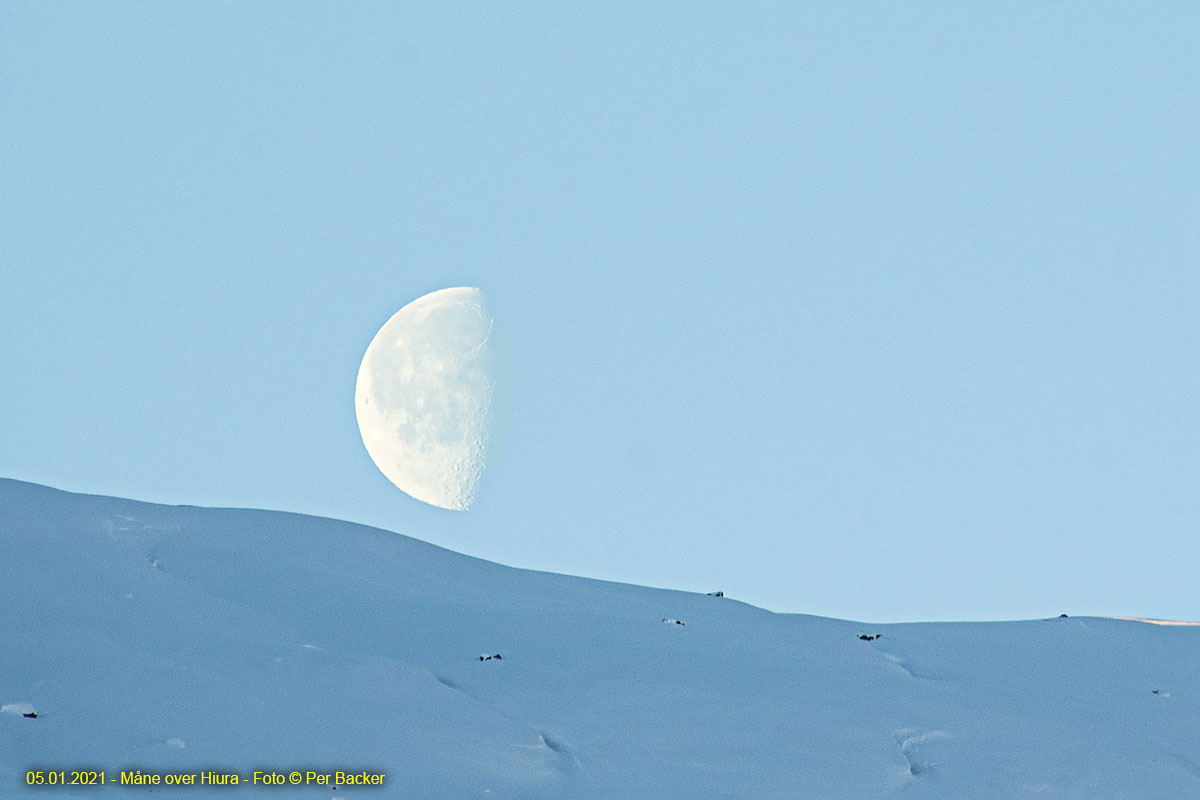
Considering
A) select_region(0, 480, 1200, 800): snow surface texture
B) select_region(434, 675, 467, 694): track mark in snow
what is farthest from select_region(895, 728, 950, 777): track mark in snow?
select_region(434, 675, 467, 694): track mark in snow

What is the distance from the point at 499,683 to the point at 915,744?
9.74 feet

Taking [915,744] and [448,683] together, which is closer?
[915,744]

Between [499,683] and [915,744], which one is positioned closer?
[915,744]

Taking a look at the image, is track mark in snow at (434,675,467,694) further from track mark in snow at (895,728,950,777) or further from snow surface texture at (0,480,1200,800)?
track mark in snow at (895,728,950,777)

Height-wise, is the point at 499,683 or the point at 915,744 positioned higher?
the point at 499,683

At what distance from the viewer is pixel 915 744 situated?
8.98 metres

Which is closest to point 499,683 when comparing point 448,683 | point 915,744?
point 448,683

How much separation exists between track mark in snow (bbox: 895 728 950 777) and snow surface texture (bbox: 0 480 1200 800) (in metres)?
0.02

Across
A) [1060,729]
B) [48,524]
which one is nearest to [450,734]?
[1060,729]

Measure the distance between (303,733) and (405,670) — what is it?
51.2 inches

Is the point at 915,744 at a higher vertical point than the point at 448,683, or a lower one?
lower

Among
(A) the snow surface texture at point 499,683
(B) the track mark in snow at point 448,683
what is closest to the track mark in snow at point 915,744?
(A) the snow surface texture at point 499,683

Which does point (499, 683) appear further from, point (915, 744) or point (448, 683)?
point (915, 744)

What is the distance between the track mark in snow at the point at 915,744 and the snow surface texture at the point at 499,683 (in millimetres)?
25
